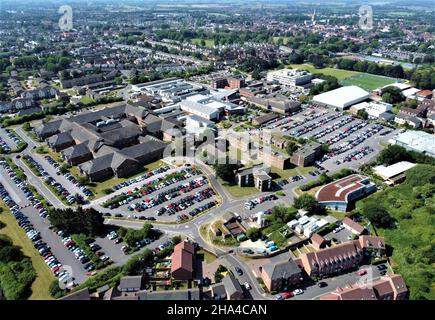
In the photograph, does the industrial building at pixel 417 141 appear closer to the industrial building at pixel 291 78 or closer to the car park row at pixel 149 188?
the car park row at pixel 149 188

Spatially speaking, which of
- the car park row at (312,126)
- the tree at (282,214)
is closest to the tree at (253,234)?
the tree at (282,214)

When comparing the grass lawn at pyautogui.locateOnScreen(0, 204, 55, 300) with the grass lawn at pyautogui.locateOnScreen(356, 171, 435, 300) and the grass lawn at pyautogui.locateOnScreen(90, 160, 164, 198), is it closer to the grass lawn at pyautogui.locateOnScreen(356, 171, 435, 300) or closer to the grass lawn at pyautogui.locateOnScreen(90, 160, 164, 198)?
the grass lawn at pyautogui.locateOnScreen(90, 160, 164, 198)

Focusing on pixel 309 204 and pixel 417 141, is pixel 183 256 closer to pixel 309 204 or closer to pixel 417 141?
pixel 309 204

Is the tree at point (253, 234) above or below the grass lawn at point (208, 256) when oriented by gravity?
above

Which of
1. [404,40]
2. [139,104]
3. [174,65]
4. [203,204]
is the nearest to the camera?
[203,204]
